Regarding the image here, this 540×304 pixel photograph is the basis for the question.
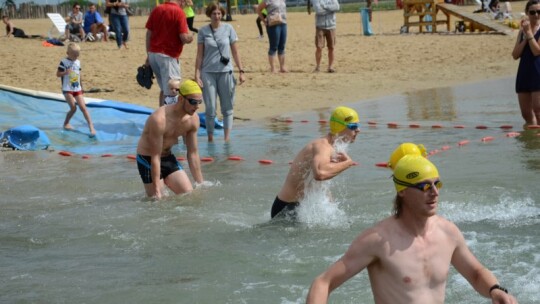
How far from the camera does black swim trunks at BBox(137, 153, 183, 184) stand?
911 cm

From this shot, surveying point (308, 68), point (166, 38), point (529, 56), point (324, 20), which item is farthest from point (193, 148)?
point (308, 68)

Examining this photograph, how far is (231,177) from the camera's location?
10508 millimetres

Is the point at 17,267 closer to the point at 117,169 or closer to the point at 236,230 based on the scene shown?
the point at 236,230

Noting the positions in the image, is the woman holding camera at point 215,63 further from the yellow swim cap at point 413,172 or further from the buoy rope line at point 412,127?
the yellow swim cap at point 413,172

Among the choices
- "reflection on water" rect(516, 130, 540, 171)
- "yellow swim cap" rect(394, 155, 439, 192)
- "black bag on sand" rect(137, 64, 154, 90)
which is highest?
"yellow swim cap" rect(394, 155, 439, 192)

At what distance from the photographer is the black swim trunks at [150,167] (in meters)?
9.11

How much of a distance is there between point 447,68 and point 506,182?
40.1ft

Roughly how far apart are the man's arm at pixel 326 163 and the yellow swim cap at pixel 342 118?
21 centimetres

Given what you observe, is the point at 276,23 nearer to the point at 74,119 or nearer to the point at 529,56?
the point at 74,119

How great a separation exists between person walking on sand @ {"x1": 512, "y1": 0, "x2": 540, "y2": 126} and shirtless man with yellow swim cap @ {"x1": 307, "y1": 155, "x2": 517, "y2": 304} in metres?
7.60

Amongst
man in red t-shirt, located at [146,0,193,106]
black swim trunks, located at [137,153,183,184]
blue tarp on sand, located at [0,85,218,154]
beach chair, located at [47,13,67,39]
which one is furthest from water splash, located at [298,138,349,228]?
beach chair, located at [47,13,67,39]

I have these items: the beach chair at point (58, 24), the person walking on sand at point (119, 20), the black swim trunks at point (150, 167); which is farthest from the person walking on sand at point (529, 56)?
the beach chair at point (58, 24)

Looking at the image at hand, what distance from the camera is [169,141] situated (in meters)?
9.14

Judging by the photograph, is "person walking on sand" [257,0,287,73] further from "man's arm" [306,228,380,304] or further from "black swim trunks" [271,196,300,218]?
"man's arm" [306,228,380,304]
